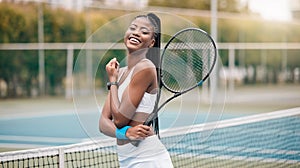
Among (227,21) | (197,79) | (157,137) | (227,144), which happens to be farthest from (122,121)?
(227,21)

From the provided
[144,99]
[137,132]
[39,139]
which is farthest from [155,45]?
[39,139]

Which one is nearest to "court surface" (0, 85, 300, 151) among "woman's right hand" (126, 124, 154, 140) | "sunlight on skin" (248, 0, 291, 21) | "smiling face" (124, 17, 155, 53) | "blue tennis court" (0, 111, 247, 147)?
"blue tennis court" (0, 111, 247, 147)

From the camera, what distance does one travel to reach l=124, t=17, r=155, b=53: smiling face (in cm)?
276

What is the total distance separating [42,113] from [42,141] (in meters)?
4.49

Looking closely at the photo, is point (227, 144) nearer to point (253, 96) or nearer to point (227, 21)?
point (253, 96)

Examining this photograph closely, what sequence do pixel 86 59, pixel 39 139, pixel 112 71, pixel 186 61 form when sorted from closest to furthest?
pixel 112 71, pixel 186 61, pixel 39 139, pixel 86 59

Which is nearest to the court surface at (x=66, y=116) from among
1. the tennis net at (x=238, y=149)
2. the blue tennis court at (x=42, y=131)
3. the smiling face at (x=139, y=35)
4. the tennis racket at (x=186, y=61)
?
the blue tennis court at (x=42, y=131)

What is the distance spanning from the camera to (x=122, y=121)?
9.07 ft

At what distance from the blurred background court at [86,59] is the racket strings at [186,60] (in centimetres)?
446

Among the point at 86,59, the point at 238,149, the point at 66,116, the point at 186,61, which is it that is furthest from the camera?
the point at 66,116

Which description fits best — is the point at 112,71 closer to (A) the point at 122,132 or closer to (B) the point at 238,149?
(A) the point at 122,132

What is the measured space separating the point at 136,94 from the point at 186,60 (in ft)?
1.37

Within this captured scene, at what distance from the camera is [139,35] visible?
2.76 meters

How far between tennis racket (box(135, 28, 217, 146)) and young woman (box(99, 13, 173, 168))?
0.14m
